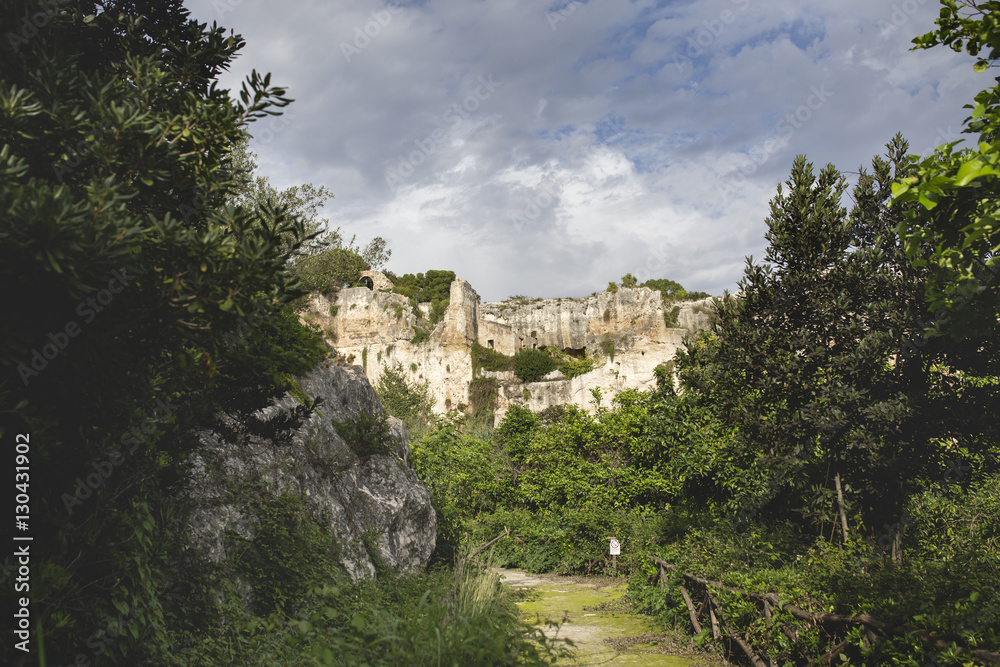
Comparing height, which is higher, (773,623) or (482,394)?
(482,394)

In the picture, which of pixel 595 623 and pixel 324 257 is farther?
pixel 324 257

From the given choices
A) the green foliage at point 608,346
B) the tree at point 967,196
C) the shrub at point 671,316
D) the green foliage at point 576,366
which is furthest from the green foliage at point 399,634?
the shrub at point 671,316

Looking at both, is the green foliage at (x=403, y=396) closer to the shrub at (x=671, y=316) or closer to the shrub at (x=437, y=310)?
the shrub at (x=437, y=310)

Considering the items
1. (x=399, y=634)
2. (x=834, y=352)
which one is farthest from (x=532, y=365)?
(x=399, y=634)

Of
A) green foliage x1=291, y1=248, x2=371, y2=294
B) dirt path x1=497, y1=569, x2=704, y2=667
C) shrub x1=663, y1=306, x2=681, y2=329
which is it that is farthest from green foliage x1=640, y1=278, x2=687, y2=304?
dirt path x1=497, y1=569, x2=704, y2=667

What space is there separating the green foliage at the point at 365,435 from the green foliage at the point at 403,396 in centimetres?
1948

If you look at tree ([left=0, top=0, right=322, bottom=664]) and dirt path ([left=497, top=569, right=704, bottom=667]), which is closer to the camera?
→ tree ([left=0, top=0, right=322, bottom=664])

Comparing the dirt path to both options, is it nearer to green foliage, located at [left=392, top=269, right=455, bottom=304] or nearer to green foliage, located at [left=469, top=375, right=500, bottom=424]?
green foliage, located at [left=469, top=375, right=500, bottom=424]

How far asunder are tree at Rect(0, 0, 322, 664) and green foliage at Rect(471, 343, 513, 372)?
1399 inches

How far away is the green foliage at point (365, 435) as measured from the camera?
338 inches

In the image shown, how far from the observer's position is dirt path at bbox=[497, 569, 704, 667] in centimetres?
687

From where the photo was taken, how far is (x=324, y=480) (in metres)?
7.41

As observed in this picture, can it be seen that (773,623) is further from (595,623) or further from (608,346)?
(608,346)

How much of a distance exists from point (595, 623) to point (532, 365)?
3154cm
